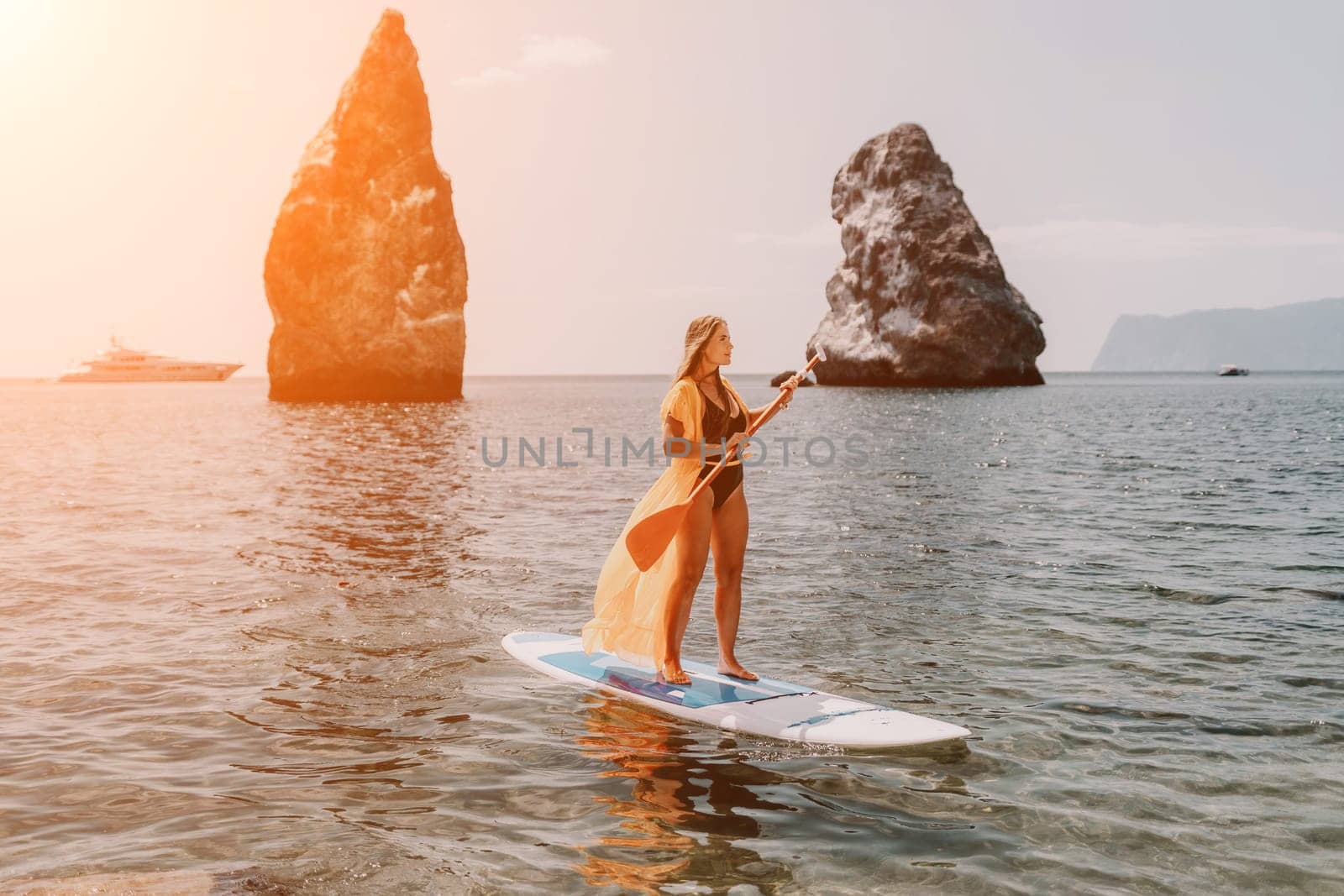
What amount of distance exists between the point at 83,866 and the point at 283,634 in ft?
16.4

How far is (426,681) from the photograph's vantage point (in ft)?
26.4

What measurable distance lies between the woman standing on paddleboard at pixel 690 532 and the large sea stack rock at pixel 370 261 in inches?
3308

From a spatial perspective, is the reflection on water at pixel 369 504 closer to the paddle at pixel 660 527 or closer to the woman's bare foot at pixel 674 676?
the woman's bare foot at pixel 674 676

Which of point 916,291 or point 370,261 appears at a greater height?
point 916,291

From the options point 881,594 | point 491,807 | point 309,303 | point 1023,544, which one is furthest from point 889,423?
point 309,303

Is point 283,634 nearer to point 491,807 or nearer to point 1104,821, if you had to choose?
point 491,807

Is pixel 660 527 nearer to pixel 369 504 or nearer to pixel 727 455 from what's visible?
pixel 727 455

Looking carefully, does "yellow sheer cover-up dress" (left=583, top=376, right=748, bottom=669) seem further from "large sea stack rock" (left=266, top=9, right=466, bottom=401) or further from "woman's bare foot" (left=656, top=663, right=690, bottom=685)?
"large sea stack rock" (left=266, top=9, right=466, bottom=401)

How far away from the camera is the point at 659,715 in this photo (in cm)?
701

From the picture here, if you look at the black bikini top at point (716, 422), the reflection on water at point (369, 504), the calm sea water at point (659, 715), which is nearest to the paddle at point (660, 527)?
the black bikini top at point (716, 422)

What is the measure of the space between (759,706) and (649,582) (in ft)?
3.89

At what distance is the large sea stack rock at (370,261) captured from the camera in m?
88.0

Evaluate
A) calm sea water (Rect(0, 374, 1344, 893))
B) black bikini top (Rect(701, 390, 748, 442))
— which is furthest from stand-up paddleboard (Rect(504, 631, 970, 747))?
black bikini top (Rect(701, 390, 748, 442))

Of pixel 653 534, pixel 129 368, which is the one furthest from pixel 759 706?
pixel 129 368
